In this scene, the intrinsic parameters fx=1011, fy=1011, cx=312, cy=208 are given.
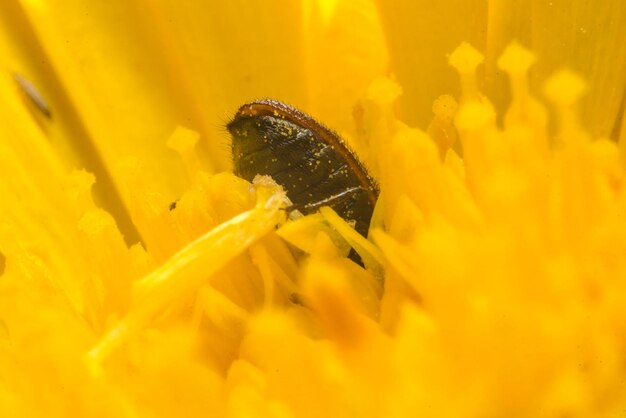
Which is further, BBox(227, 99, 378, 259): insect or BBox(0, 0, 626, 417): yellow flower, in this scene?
BBox(227, 99, 378, 259): insect

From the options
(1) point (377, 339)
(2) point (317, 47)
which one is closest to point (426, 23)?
(2) point (317, 47)

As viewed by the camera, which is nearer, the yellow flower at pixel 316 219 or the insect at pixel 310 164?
the yellow flower at pixel 316 219

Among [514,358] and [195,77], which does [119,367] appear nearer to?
[514,358]

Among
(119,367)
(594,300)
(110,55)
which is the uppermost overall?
(110,55)
